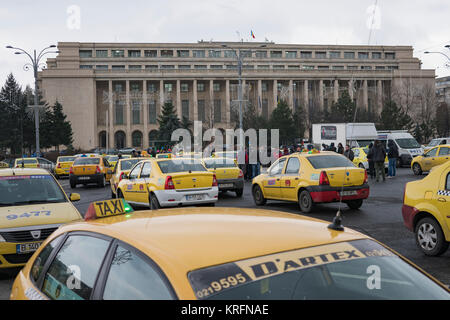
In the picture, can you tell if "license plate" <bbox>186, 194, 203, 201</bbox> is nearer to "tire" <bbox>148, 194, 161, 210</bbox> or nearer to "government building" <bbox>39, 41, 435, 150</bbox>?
"tire" <bbox>148, 194, 161, 210</bbox>

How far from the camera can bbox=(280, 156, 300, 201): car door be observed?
43.0 ft

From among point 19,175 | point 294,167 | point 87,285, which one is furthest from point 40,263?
point 294,167

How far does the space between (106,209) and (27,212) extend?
4.33 m

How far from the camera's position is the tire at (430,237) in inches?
293

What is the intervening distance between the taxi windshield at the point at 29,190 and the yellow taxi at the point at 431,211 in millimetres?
5617

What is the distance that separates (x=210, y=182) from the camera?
520 inches

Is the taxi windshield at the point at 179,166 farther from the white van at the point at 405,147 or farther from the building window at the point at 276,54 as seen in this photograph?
the building window at the point at 276,54

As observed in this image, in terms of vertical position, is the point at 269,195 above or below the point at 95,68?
below

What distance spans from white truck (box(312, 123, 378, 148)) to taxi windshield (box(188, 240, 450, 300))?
34806 mm

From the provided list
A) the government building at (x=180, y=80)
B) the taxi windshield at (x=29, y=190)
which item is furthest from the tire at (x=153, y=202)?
the government building at (x=180, y=80)

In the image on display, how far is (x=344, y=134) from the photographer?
41.0 metres

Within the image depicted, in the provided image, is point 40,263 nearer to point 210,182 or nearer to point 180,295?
point 180,295

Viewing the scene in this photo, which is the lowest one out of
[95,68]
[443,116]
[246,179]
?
[246,179]

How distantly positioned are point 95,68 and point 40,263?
103m
